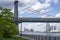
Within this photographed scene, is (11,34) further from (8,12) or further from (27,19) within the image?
(27,19)

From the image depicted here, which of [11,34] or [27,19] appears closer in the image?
[11,34]

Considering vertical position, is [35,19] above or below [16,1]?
below

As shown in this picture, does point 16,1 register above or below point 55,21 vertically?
above

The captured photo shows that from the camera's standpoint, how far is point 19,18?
58.4m

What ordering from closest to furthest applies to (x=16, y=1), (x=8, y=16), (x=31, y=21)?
(x=8, y=16) < (x=16, y=1) < (x=31, y=21)

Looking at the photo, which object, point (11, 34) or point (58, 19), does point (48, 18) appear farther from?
point (11, 34)

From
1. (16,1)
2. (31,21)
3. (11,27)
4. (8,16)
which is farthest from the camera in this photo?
(31,21)

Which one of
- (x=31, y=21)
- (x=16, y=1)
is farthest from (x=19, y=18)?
(x=31, y=21)

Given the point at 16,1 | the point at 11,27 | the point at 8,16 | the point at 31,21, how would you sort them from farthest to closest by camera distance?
1. the point at 31,21
2. the point at 16,1
3. the point at 11,27
4. the point at 8,16

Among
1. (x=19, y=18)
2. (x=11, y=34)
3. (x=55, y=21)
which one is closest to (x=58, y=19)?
(x=55, y=21)

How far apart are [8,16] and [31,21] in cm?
3445

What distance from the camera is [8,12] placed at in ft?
125

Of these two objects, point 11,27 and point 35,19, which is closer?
point 11,27

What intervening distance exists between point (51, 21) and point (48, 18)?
2.47 metres
